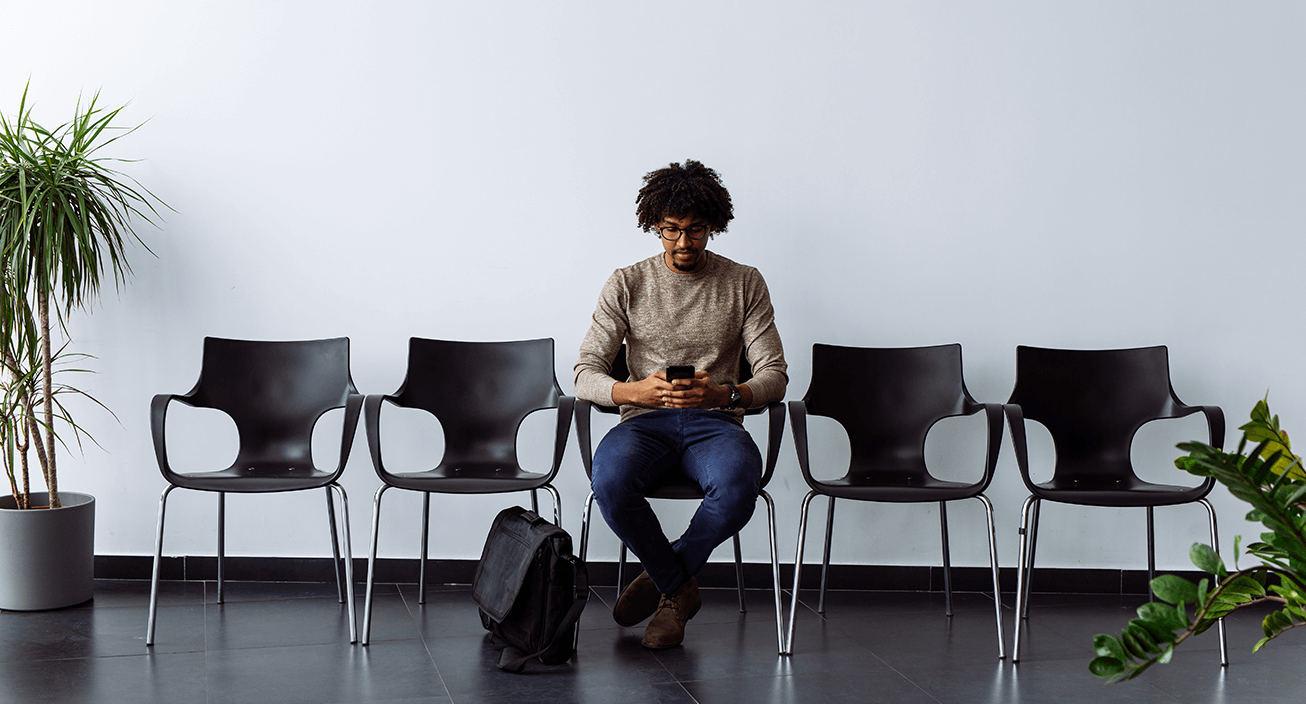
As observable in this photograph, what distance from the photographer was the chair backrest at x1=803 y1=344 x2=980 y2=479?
9.44 ft

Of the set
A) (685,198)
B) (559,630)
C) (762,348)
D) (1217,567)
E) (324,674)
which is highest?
(685,198)

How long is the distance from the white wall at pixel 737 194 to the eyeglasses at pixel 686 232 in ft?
1.97

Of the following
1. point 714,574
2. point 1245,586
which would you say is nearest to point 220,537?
point 714,574

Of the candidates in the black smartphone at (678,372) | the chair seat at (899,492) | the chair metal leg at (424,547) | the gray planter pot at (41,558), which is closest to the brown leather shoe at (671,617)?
the chair seat at (899,492)

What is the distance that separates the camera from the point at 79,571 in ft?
9.28

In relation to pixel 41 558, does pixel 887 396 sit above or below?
above

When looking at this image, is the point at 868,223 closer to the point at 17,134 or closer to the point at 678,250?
the point at 678,250

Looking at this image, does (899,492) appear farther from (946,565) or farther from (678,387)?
(678,387)

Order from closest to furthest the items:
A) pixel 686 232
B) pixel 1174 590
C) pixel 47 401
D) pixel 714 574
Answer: pixel 1174 590 → pixel 686 232 → pixel 47 401 → pixel 714 574

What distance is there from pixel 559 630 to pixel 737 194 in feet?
5.29

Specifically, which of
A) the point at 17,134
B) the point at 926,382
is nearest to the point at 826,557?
the point at 926,382

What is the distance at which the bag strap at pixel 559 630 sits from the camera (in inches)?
89.3

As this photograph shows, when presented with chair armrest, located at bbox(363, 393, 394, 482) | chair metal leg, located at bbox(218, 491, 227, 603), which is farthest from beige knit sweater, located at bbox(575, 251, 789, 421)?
chair metal leg, located at bbox(218, 491, 227, 603)

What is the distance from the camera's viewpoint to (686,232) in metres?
2.60
